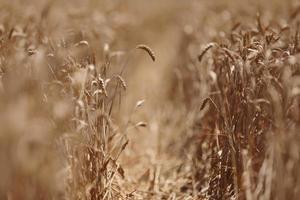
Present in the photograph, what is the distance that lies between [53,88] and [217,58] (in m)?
0.95

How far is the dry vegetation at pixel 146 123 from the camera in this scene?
1400 millimetres

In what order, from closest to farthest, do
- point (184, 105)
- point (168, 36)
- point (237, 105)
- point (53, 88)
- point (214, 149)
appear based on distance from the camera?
point (53, 88)
point (237, 105)
point (214, 149)
point (184, 105)
point (168, 36)

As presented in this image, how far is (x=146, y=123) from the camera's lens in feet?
7.04

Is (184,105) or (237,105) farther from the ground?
(184,105)

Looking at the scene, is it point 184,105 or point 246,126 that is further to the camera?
point 184,105

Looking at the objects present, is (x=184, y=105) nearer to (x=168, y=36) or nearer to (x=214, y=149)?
(x=214, y=149)

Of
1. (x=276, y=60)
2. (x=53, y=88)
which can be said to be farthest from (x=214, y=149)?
(x=53, y=88)

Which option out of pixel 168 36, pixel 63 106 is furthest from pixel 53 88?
pixel 168 36

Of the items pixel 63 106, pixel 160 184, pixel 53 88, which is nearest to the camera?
pixel 63 106

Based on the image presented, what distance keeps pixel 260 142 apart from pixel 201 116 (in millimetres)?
849

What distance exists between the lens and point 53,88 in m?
1.84

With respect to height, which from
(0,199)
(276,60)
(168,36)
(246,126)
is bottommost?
(0,199)

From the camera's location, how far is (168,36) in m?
6.20

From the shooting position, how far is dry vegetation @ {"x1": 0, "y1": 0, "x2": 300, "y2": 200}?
140cm
